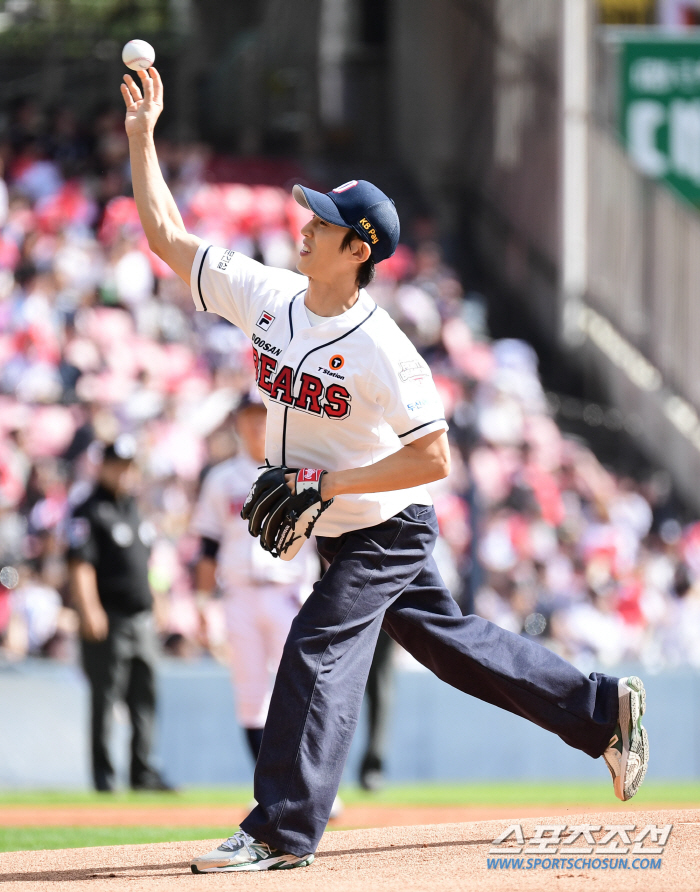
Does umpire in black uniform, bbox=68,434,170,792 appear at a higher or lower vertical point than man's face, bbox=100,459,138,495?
lower

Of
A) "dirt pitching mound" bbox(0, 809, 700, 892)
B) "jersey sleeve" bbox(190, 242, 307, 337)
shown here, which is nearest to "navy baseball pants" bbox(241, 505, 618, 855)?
"dirt pitching mound" bbox(0, 809, 700, 892)

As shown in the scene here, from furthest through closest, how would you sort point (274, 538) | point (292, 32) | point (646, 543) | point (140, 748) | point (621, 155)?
point (292, 32) < point (621, 155) < point (646, 543) < point (140, 748) < point (274, 538)

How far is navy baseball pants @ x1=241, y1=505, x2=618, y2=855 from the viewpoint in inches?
170

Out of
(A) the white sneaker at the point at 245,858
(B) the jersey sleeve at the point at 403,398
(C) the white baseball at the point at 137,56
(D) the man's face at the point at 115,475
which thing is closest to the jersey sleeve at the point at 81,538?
(D) the man's face at the point at 115,475

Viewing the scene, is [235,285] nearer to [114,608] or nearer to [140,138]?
[140,138]

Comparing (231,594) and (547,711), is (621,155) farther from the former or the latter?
(547,711)

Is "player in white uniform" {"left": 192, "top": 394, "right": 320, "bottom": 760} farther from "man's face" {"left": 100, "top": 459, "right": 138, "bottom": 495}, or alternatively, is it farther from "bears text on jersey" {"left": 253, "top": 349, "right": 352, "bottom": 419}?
"bears text on jersey" {"left": 253, "top": 349, "right": 352, "bottom": 419}

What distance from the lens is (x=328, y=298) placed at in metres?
4.46

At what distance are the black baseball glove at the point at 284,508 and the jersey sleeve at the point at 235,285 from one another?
0.55 meters

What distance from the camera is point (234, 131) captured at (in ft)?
72.1

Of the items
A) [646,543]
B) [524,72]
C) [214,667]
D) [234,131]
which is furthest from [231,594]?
[234,131]

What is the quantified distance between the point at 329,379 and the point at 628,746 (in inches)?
62.4

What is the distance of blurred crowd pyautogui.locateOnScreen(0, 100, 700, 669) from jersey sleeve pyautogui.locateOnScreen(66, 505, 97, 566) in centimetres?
142

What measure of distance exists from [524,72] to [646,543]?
855 centimetres
